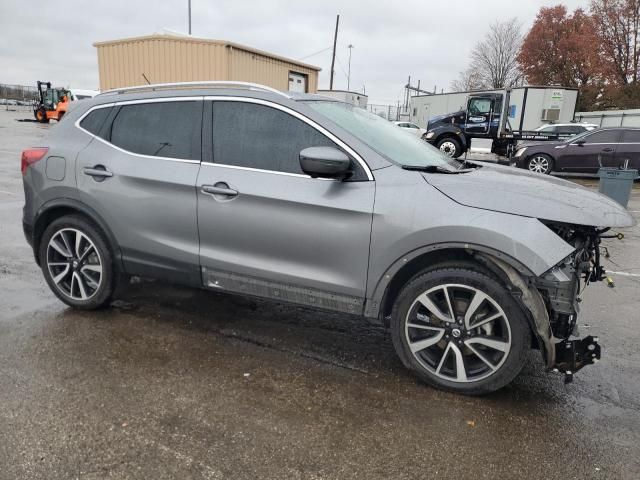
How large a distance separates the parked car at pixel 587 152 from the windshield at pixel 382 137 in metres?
11.4

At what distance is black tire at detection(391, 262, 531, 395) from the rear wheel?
1244 centimetres

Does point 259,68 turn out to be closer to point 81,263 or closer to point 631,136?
point 631,136

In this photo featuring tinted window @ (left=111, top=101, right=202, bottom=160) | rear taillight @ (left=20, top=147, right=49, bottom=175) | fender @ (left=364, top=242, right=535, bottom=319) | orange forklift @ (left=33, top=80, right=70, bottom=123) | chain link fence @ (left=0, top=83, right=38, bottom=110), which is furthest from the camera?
chain link fence @ (left=0, top=83, right=38, bottom=110)

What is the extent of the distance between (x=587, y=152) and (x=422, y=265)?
12.8m

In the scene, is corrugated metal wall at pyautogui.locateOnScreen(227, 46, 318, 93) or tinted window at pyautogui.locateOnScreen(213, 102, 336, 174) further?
corrugated metal wall at pyautogui.locateOnScreen(227, 46, 318, 93)

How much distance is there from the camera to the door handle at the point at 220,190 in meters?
3.27

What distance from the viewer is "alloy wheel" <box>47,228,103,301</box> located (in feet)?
12.8

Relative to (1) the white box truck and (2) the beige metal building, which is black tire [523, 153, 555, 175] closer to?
(1) the white box truck

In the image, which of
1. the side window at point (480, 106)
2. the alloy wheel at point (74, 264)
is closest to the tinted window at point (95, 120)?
the alloy wheel at point (74, 264)

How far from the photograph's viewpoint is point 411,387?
302 centimetres

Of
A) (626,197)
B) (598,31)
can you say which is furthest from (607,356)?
(598,31)

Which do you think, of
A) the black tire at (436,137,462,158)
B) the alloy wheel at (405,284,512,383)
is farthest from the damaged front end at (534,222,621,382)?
the black tire at (436,137,462,158)

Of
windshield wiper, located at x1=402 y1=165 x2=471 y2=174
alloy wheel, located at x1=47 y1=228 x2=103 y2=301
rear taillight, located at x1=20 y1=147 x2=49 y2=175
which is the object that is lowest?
alloy wheel, located at x1=47 y1=228 x2=103 y2=301

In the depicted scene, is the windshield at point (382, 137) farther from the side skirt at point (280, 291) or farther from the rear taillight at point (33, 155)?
the rear taillight at point (33, 155)
